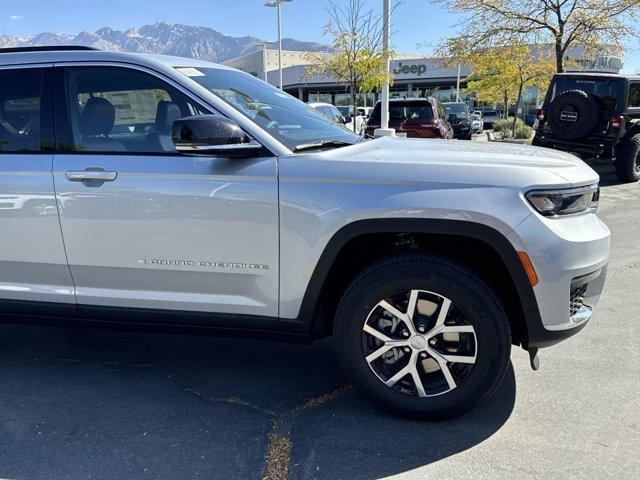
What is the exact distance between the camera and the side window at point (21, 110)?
3.08 metres

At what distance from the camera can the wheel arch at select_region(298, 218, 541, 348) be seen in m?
2.54

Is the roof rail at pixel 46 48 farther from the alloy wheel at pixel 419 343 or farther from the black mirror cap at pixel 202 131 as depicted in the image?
the alloy wheel at pixel 419 343

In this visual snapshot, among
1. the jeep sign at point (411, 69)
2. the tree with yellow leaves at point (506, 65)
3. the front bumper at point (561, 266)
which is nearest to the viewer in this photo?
the front bumper at point (561, 266)

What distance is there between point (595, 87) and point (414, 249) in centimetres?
953

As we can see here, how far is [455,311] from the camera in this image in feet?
8.86

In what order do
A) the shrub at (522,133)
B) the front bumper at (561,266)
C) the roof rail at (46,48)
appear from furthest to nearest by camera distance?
1. the shrub at (522,133)
2. the roof rail at (46,48)
3. the front bumper at (561,266)

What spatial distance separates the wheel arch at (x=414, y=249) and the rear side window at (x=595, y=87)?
9.00m

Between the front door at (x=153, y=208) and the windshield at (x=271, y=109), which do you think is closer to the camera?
the front door at (x=153, y=208)

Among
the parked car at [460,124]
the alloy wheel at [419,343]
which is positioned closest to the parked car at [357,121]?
the parked car at [460,124]

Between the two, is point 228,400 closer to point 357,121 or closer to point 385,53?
point 385,53

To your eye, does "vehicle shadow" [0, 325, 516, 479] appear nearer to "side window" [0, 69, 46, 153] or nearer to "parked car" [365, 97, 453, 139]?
"side window" [0, 69, 46, 153]

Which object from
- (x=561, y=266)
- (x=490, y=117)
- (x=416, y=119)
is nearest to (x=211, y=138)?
(x=561, y=266)

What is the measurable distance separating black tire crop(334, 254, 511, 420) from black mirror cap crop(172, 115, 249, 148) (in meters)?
0.96

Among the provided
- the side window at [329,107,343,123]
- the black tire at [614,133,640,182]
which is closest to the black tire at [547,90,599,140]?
the black tire at [614,133,640,182]
